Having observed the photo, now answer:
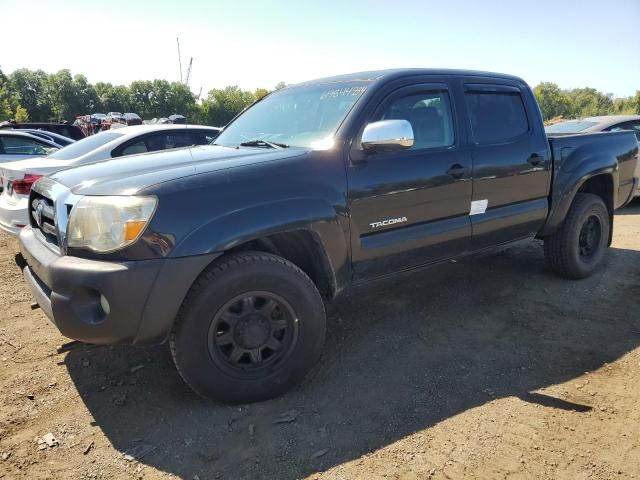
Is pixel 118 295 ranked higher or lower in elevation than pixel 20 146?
lower

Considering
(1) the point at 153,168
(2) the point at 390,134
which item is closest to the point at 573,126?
(2) the point at 390,134

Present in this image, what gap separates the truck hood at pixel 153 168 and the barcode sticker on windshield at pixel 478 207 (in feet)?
4.79

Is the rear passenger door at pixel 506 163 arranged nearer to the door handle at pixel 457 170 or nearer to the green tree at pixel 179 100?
the door handle at pixel 457 170

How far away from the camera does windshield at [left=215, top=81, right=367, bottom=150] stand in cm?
306

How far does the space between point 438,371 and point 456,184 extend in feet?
4.31

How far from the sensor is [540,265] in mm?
5031

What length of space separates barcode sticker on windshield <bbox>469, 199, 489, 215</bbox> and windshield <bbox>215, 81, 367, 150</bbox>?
121cm

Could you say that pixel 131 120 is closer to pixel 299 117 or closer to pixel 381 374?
pixel 299 117

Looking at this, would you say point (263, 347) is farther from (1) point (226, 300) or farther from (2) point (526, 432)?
(2) point (526, 432)

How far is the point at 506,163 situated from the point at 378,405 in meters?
2.18

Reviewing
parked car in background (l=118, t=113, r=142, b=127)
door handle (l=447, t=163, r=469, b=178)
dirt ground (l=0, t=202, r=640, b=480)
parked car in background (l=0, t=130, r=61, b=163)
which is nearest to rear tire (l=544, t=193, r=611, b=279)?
dirt ground (l=0, t=202, r=640, b=480)

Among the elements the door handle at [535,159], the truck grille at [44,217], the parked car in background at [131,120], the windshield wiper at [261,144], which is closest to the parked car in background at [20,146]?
the parked car in background at [131,120]

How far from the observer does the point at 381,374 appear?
2.99 metres

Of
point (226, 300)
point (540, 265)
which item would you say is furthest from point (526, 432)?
point (540, 265)
